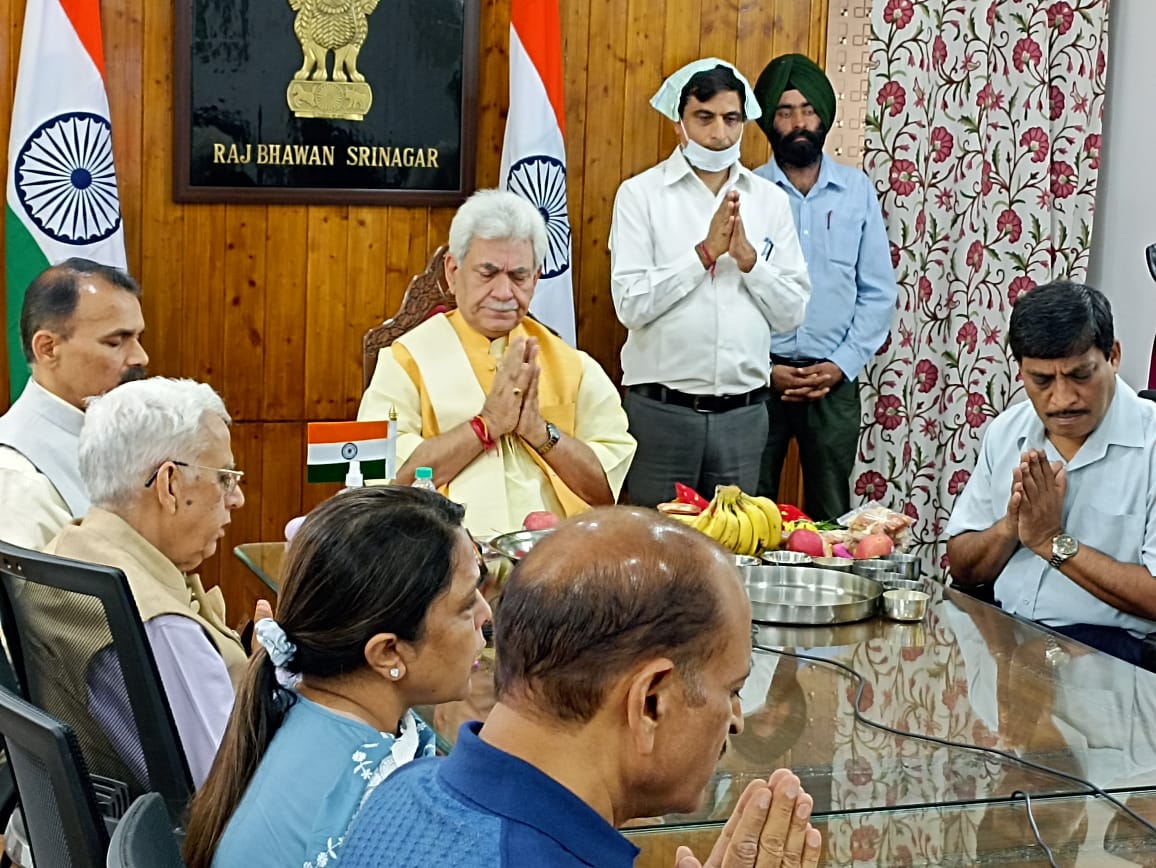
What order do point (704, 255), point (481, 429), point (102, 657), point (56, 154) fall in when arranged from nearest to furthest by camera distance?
point (102, 657)
point (481, 429)
point (56, 154)
point (704, 255)

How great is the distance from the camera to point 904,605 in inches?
115

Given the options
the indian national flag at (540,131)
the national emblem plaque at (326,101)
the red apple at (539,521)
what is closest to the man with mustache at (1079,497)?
the red apple at (539,521)

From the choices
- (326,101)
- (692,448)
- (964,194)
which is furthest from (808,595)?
(964,194)

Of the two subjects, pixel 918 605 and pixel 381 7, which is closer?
pixel 918 605

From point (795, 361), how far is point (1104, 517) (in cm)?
188

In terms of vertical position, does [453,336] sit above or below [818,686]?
above

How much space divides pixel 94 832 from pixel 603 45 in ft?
13.2

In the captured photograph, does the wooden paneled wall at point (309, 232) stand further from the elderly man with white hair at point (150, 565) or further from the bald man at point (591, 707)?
the bald man at point (591, 707)

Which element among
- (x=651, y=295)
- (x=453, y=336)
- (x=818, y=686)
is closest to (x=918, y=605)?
(x=818, y=686)

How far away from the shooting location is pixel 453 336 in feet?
12.1

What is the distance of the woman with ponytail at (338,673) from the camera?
1.63 m

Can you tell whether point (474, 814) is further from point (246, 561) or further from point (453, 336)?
point (453, 336)

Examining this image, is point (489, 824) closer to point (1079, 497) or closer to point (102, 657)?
point (102, 657)

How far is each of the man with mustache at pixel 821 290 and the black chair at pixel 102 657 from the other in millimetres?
3061
